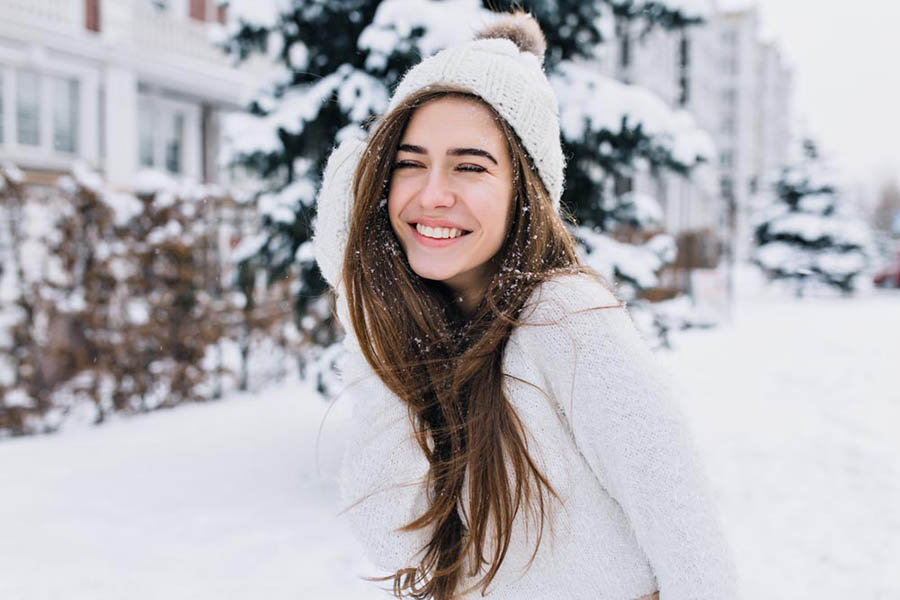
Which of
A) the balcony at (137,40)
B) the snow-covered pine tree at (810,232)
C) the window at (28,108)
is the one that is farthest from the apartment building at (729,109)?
the window at (28,108)

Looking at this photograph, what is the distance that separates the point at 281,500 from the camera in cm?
451

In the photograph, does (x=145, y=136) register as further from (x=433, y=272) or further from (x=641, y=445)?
(x=641, y=445)

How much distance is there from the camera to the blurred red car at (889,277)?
A: 27938 millimetres

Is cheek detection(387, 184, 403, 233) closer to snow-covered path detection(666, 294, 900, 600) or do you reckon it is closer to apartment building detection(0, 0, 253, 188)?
snow-covered path detection(666, 294, 900, 600)

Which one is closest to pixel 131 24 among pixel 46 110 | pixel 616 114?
pixel 46 110

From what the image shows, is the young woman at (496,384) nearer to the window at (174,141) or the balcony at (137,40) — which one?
the balcony at (137,40)

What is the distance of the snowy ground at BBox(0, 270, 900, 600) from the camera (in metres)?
3.53

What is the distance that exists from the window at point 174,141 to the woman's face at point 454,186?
1545 cm

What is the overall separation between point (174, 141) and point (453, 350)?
15.7 m

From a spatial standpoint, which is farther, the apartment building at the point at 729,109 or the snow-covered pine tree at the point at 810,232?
the snow-covered pine tree at the point at 810,232

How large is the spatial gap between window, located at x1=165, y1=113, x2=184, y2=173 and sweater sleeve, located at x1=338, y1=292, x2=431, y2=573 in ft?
50.9

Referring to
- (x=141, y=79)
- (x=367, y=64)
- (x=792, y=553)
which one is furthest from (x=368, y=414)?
(x=141, y=79)

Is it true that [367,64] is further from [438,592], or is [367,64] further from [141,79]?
[141,79]

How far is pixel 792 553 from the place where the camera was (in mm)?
4012
